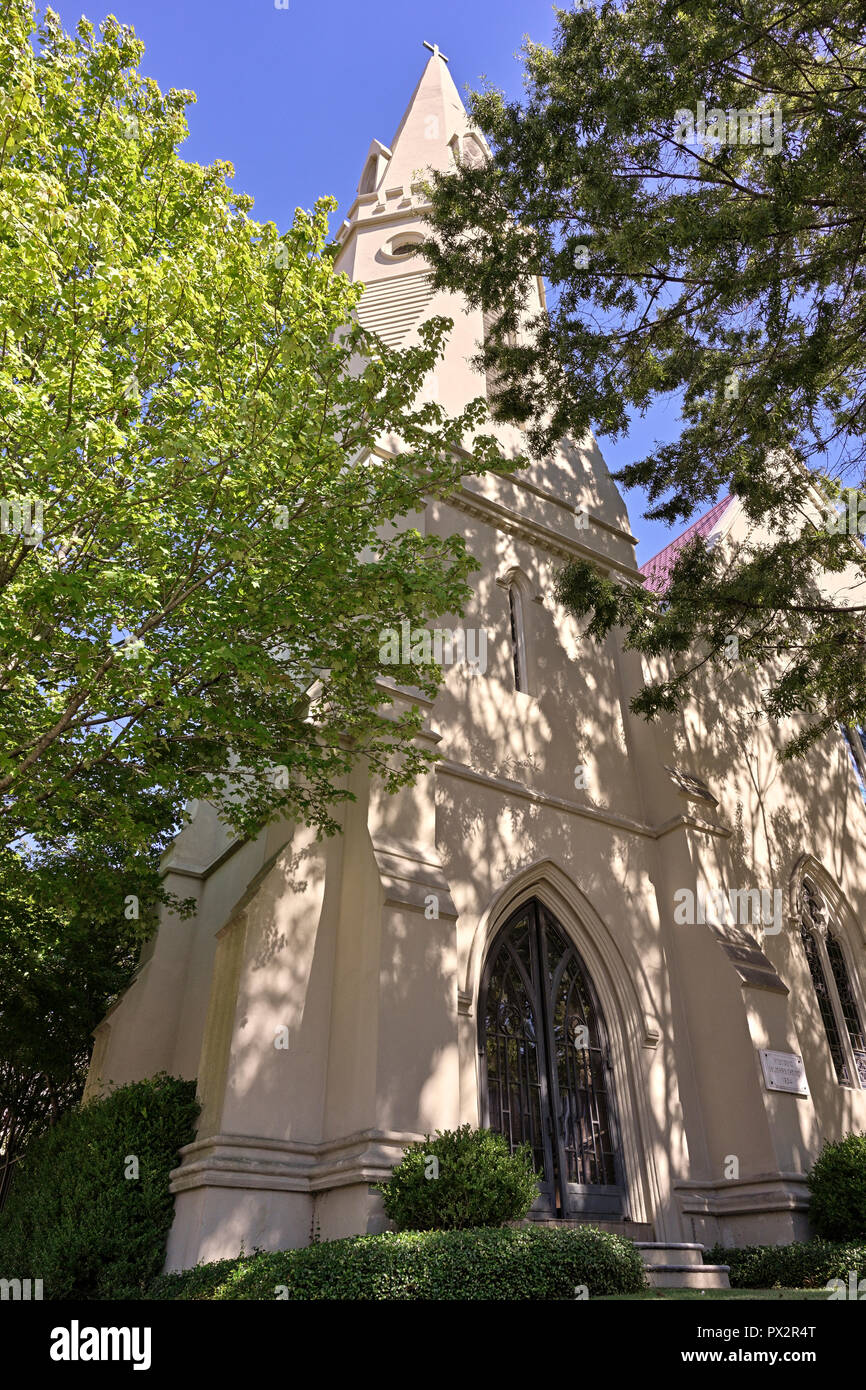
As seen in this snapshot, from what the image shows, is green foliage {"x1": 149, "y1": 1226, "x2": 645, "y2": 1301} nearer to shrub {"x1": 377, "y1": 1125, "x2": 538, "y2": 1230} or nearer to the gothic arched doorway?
shrub {"x1": 377, "y1": 1125, "x2": 538, "y2": 1230}

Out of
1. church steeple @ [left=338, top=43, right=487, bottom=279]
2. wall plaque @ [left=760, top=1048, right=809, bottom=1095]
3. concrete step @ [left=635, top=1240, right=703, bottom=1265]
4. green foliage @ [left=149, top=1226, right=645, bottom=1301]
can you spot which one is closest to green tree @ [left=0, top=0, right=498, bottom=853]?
green foliage @ [left=149, top=1226, right=645, bottom=1301]

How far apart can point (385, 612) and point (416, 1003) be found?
13.2 feet

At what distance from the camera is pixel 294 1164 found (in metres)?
8.60

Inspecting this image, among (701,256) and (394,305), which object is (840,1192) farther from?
(394,305)

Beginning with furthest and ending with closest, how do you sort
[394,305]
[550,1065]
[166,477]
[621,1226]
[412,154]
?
1. [412,154]
2. [394,305]
3. [550,1065]
4. [621,1226]
5. [166,477]

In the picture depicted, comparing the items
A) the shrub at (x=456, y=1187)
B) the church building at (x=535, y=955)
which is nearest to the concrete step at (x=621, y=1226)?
the church building at (x=535, y=955)

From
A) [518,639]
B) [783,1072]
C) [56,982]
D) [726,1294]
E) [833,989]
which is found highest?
[518,639]

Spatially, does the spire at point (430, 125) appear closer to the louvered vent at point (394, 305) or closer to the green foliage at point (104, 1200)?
the louvered vent at point (394, 305)

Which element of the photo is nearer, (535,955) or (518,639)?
(535,955)

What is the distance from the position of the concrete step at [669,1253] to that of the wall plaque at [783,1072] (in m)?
2.43

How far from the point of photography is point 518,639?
1362 centimetres

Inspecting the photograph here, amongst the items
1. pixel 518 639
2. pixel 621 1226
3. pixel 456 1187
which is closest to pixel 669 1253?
pixel 621 1226

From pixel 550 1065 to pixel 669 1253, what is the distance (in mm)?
2250

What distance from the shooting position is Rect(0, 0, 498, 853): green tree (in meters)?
7.20
